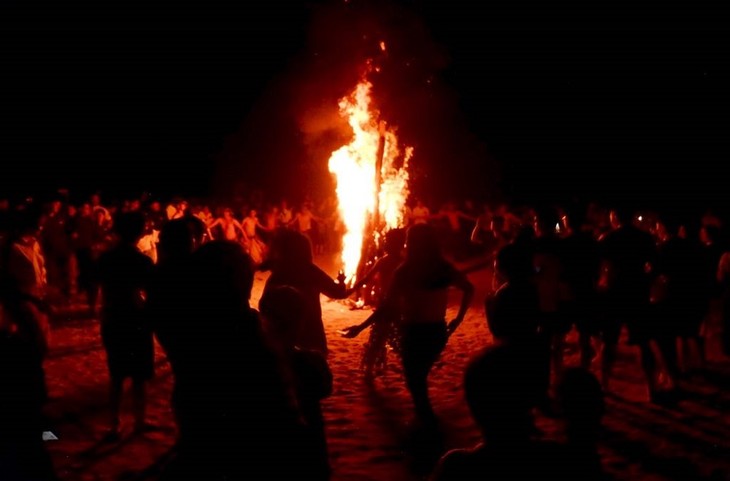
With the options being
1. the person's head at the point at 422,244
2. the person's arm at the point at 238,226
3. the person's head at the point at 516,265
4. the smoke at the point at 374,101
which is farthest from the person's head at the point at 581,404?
the person's arm at the point at 238,226

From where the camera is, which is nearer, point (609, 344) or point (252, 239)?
point (609, 344)

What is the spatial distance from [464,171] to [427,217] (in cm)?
1468

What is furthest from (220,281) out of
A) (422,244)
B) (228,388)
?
(422,244)

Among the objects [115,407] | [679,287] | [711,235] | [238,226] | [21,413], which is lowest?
[115,407]

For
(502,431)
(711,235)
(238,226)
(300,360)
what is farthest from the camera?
(238,226)

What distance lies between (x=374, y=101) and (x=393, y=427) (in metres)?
9.57

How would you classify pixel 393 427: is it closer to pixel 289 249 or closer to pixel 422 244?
pixel 422 244

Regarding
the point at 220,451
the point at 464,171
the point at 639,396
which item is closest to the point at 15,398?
the point at 220,451

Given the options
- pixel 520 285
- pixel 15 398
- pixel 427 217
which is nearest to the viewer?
pixel 15 398

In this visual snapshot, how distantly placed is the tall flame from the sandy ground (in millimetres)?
5446

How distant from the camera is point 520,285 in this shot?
4820mm

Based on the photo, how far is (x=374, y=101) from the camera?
14.5 meters

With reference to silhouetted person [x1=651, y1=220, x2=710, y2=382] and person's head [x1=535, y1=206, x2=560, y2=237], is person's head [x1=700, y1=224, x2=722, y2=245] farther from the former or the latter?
person's head [x1=535, y1=206, x2=560, y2=237]

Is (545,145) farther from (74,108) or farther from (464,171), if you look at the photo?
(74,108)
